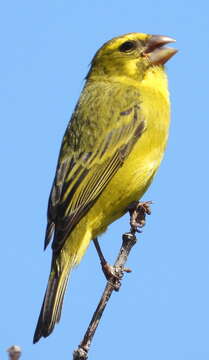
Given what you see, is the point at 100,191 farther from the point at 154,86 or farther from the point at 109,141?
the point at 154,86

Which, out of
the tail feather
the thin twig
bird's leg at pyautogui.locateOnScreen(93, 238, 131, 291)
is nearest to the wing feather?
the tail feather

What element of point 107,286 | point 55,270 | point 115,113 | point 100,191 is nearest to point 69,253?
point 55,270

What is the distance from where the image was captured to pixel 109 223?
20.0ft

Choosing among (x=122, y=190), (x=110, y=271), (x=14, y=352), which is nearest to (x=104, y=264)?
(x=110, y=271)

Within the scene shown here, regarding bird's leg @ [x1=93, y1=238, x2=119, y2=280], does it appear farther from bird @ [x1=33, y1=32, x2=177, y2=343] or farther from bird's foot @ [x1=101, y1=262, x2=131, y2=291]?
bird's foot @ [x1=101, y1=262, x2=131, y2=291]

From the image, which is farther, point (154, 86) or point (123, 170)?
point (154, 86)

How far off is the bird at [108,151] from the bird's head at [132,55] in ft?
0.03

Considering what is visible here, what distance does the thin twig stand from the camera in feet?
12.4

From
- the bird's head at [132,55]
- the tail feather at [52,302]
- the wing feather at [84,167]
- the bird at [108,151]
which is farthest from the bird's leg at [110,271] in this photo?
the bird's head at [132,55]

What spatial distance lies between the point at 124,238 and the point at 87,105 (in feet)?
7.71

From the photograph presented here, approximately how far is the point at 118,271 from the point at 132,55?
9.92ft

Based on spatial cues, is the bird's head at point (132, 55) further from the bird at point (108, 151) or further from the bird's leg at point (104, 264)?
the bird's leg at point (104, 264)

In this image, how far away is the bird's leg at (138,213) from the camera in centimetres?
521

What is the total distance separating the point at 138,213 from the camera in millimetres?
5508
